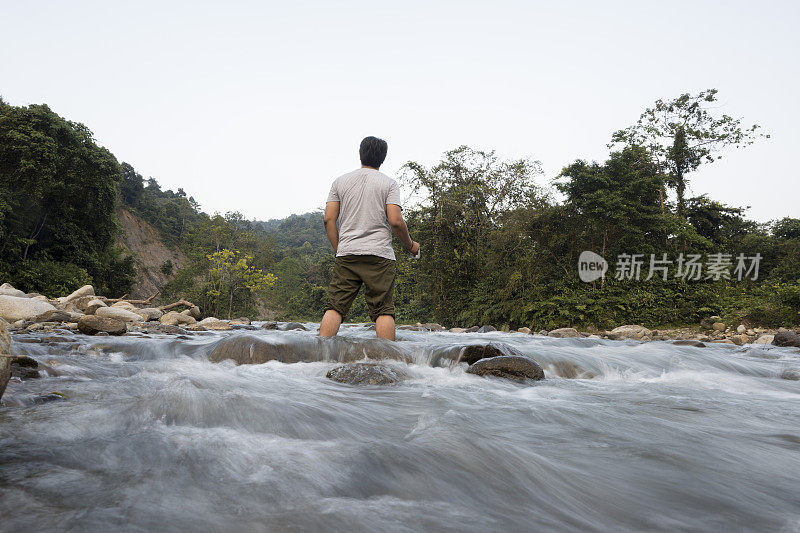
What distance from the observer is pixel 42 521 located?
3.39 ft

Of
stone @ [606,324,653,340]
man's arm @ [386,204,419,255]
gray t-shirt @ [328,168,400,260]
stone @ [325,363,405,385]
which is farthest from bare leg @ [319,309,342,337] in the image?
stone @ [606,324,653,340]

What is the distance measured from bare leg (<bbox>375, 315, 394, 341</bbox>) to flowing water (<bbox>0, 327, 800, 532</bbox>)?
1268 mm

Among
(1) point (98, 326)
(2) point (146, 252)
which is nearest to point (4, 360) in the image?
(1) point (98, 326)

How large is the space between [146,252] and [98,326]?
49.4 meters

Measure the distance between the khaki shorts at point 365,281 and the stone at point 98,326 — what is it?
3532 mm

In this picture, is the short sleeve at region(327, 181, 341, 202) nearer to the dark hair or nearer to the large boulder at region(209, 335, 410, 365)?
the dark hair

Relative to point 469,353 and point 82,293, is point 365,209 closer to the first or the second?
point 469,353

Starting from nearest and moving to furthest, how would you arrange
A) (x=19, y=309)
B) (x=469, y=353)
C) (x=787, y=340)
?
(x=469, y=353) < (x=19, y=309) < (x=787, y=340)

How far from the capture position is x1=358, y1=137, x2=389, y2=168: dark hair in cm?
450

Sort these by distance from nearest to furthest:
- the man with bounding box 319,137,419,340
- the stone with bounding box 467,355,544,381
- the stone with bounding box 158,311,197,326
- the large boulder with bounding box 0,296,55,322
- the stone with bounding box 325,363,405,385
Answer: the stone with bounding box 325,363,405,385, the stone with bounding box 467,355,544,381, the man with bounding box 319,137,419,340, the large boulder with bounding box 0,296,55,322, the stone with bounding box 158,311,197,326

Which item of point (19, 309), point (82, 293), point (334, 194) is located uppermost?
point (334, 194)

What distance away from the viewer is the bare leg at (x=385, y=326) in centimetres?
457

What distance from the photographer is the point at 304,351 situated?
4.54 meters

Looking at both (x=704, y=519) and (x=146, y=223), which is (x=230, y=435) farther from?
(x=146, y=223)
